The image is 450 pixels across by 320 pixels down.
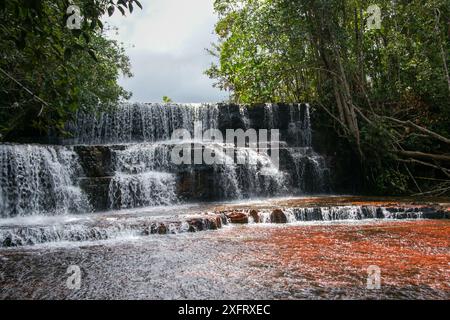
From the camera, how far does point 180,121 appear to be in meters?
18.2

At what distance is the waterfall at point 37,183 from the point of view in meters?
11.7

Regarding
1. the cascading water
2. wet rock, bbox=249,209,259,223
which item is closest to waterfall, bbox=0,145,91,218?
the cascading water

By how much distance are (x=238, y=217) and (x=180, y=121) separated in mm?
9488

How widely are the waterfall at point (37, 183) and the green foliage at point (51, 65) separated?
101 cm

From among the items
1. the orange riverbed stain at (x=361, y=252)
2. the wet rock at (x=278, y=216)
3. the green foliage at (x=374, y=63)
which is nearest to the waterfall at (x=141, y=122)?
the green foliage at (x=374, y=63)

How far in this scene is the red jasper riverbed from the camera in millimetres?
4133

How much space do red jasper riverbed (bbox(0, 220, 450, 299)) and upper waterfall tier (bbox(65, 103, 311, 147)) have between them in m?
10.4

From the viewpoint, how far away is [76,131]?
1734 centimetres

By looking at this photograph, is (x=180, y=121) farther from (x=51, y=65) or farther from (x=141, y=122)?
(x=51, y=65)

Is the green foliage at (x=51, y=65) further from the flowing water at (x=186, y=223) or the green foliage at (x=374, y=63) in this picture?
the green foliage at (x=374, y=63)

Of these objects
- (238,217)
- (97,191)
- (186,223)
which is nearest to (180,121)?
(97,191)

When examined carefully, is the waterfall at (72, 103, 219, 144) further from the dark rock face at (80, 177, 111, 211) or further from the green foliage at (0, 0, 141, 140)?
the dark rock face at (80, 177, 111, 211)

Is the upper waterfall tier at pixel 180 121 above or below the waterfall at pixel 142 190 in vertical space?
above
